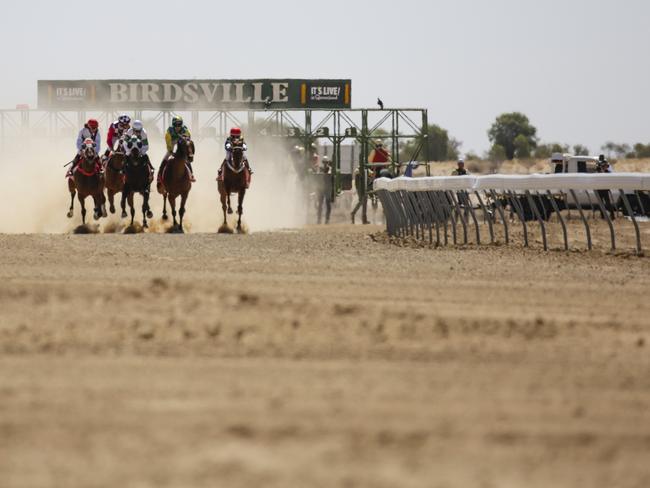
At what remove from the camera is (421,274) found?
14.5 m

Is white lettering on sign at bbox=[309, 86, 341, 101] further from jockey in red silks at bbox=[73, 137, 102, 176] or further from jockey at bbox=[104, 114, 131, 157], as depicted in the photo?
jockey in red silks at bbox=[73, 137, 102, 176]

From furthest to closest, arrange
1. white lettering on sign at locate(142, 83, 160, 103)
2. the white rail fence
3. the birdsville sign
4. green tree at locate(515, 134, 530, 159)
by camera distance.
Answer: green tree at locate(515, 134, 530, 159) → white lettering on sign at locate(142, 83, 160, 103) → the birdsville sign → the white rail fence

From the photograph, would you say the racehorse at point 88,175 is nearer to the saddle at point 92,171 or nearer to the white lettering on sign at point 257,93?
the saddle at point 92,171

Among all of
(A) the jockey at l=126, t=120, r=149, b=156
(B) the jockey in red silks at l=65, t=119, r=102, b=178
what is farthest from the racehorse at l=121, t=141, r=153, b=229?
(B) the jockey in red silks at l=65, t=119, r=102, b=178

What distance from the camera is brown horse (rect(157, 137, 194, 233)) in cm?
2831

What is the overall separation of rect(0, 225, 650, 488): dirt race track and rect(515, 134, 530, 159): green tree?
4390 inches

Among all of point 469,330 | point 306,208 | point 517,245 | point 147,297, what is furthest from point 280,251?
point 306,208

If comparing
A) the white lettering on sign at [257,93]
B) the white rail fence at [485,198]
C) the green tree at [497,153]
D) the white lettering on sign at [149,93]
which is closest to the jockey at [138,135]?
the white rail fence at [485,198]

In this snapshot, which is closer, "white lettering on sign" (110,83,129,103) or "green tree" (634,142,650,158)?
"white lettering on sign" (110,83,129,103)

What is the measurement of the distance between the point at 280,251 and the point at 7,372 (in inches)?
479

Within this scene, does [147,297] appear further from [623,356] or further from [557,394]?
[557,394]

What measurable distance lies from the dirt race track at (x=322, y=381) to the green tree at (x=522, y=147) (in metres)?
112

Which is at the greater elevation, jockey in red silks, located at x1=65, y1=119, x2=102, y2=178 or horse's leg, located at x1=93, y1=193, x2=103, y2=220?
jockey in red silks, located at x1=65, y1=119, x2=102, y2=178

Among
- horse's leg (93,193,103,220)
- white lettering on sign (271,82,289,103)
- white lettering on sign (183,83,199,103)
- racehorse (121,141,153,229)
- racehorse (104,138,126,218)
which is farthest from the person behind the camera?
white lettering on sign (183,83,199,103)
